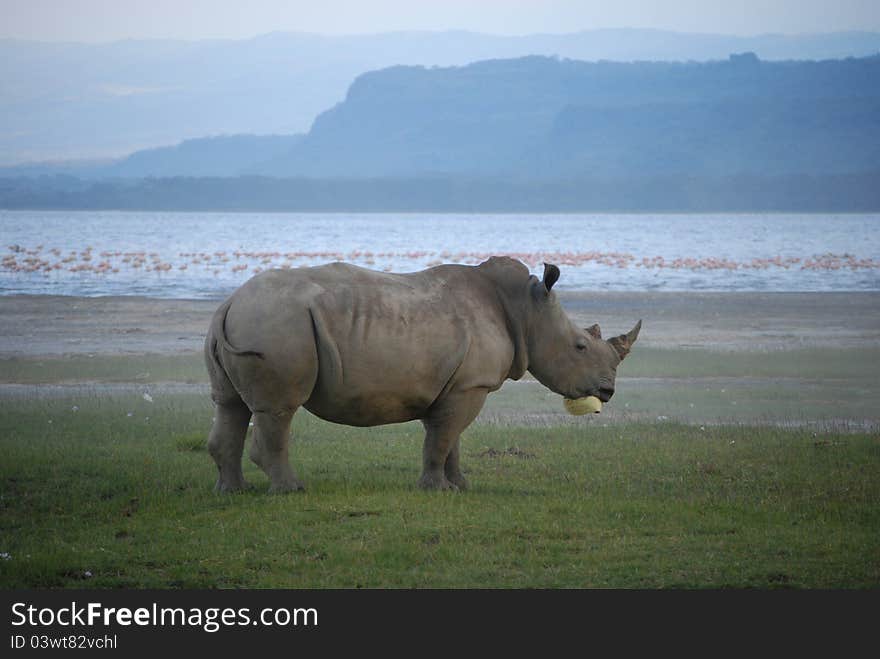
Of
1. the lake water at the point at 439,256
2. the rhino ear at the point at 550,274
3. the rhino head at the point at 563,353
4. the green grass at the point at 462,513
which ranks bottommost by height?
the lake water at the point at 439,256

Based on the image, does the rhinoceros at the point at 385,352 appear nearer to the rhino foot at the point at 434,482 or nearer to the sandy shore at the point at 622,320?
the rhino foot at the point at 434,482

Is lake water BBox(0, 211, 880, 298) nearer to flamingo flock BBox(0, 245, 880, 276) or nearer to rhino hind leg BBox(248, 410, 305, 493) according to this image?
flamingo flock BBox(0, 245, 880, 276)

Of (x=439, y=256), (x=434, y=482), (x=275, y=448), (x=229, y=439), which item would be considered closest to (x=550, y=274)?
(x=434, y=482)

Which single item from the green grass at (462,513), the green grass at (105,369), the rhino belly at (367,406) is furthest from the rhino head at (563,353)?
the green grass at (105,369)

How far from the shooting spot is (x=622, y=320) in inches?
1161

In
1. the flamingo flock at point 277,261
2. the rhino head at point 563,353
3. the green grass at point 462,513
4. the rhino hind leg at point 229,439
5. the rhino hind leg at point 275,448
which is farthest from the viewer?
the flamingo flock at point 277,261

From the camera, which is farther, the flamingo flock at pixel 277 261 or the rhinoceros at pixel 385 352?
the flamingo flock at pixel 277 261

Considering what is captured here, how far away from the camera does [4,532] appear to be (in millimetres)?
9984

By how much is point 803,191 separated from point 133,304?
15368 centimetres

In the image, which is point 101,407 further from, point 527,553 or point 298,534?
point 527,553

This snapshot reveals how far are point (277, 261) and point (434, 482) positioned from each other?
4713cm

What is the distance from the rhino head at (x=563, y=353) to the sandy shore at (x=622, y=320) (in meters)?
13.1

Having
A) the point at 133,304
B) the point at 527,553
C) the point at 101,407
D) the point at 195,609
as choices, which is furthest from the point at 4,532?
the point at 133,304

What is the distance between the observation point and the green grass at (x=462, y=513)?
862cm
